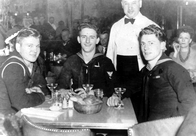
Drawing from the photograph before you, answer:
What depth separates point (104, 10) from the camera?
361cm

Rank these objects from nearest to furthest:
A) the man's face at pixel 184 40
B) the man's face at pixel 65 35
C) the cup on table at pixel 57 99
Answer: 1. the cup on table at pixel 57 99
2. the man's face at pixel 184 40
3. the man's face at pixel 65 35

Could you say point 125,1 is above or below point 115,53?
above

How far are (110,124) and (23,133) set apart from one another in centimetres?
58

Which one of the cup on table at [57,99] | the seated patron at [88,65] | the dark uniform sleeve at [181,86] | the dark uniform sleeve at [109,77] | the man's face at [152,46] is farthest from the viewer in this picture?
the seated patron at [88,65]

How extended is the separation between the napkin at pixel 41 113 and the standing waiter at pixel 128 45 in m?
1.62

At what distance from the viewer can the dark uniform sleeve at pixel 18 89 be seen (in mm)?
2059

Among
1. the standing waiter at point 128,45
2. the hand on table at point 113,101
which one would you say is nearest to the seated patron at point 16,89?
the hand on table at point 113,101

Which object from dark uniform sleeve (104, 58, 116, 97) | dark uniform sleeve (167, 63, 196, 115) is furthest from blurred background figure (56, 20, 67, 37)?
dark uniform sleeve (167, 63, 196, 115)

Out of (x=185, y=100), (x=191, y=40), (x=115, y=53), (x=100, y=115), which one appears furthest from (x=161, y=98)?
(x=115, y=53)

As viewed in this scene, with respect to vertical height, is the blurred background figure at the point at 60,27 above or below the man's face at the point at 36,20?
below

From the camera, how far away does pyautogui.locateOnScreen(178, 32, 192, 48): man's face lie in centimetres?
312

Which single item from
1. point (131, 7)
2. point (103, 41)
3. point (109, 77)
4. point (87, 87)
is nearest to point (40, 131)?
point (87, 87)

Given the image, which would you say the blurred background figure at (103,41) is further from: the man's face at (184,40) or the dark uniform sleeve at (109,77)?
the man's face at (184,40)

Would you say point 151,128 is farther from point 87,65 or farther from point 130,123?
point 87,65
